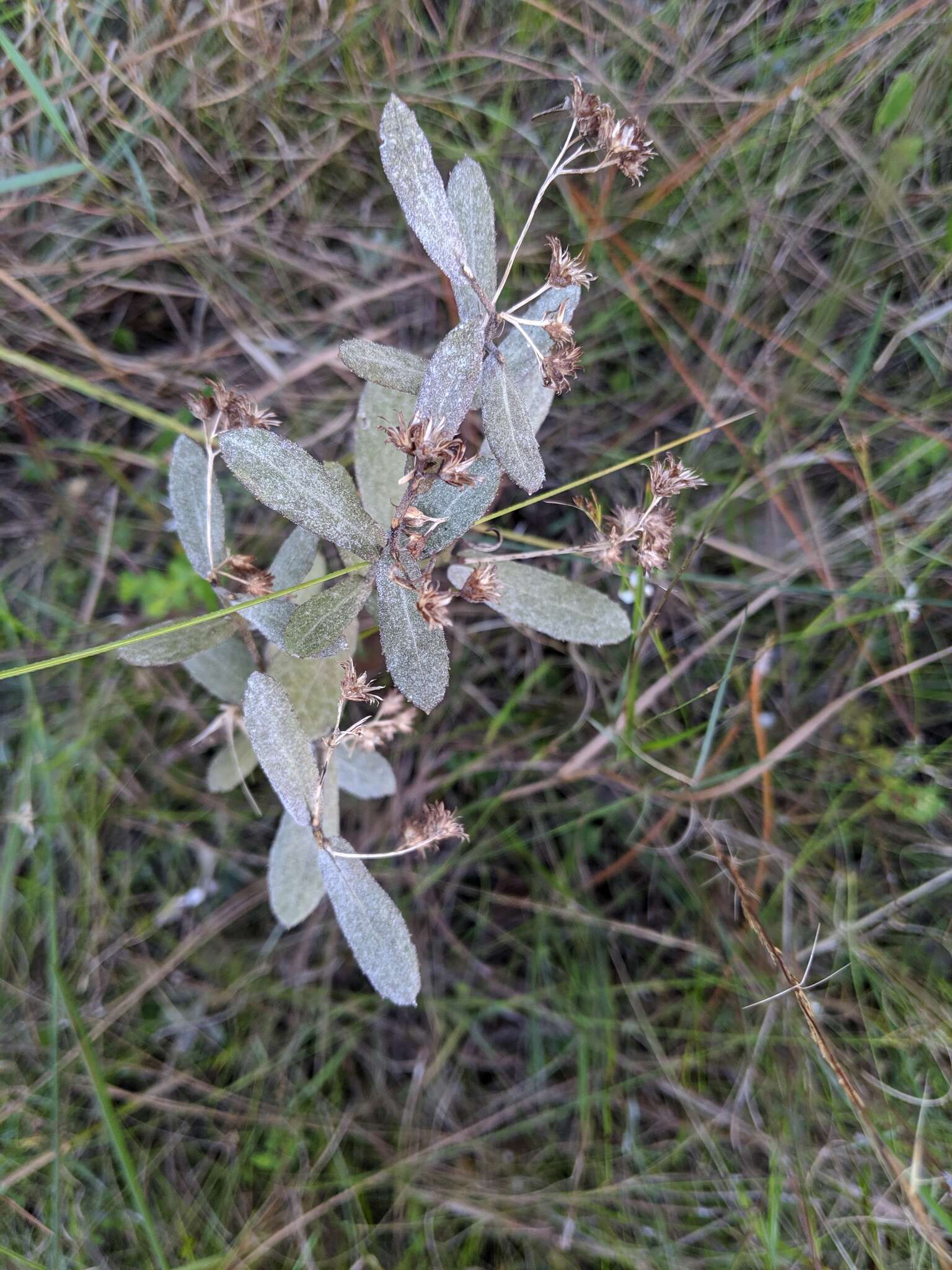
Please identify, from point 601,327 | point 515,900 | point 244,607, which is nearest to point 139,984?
point 515,900

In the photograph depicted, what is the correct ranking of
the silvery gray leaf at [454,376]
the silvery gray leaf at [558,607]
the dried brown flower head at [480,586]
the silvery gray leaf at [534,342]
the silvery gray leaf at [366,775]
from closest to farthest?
the silvery gray leaf at [454,376], the dried brown flower head at [480,586], the silvery gray leaf at [534,342], the silvery gray leaf at [558,607], the silvery gray leaf at [366,775]

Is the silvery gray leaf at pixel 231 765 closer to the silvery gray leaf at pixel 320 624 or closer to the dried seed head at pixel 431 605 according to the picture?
the silvery gray leaf at pixel 320 624

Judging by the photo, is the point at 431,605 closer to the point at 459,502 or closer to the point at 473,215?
the point at 459,502

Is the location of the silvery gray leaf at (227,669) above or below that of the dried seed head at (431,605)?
below

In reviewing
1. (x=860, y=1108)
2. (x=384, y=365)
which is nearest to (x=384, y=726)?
(x=384, y=365)

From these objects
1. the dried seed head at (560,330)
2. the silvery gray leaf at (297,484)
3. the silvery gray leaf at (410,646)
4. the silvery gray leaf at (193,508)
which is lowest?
the silvery gray leaf at (193,508)

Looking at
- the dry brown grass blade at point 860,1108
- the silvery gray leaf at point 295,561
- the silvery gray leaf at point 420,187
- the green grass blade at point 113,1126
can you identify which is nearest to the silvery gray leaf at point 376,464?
the silvery gray leaf at point 295,561

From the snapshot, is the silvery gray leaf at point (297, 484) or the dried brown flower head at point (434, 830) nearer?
the silvery gray leaf at point (297, 484)
